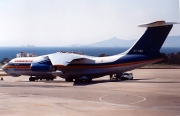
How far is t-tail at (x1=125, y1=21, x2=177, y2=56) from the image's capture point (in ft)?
135

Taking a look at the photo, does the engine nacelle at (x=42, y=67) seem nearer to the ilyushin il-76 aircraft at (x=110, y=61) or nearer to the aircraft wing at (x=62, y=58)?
the ilyushin il-76 aircraft at (x=110, y=61)

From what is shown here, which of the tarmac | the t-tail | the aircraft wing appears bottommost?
the tarmac

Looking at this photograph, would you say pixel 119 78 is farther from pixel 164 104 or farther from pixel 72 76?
pixel 164 104

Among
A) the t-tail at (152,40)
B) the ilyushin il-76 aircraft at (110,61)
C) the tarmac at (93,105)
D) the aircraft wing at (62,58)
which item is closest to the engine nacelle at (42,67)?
the ilyushin il-76 aircraft at (110,61)

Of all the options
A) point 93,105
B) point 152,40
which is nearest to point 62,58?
point 152,40

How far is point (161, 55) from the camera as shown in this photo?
42438 mm

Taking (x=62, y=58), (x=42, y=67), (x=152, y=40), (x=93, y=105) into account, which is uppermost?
(x=152, y=40)

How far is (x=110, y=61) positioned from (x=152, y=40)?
6.07m

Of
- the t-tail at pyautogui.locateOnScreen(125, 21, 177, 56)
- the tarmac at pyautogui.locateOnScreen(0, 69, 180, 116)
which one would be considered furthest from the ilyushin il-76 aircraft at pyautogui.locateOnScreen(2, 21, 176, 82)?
the tarmac at pyautogui.locateOnScreen(0, 69, 180, 116)

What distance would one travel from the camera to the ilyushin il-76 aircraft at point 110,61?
41531 millimetres

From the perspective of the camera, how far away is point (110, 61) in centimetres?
4322

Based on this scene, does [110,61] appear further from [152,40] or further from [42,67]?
[42,67]

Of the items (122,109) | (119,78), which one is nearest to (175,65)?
(119,78)

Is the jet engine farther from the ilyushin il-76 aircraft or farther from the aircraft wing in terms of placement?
the aircraft wing
